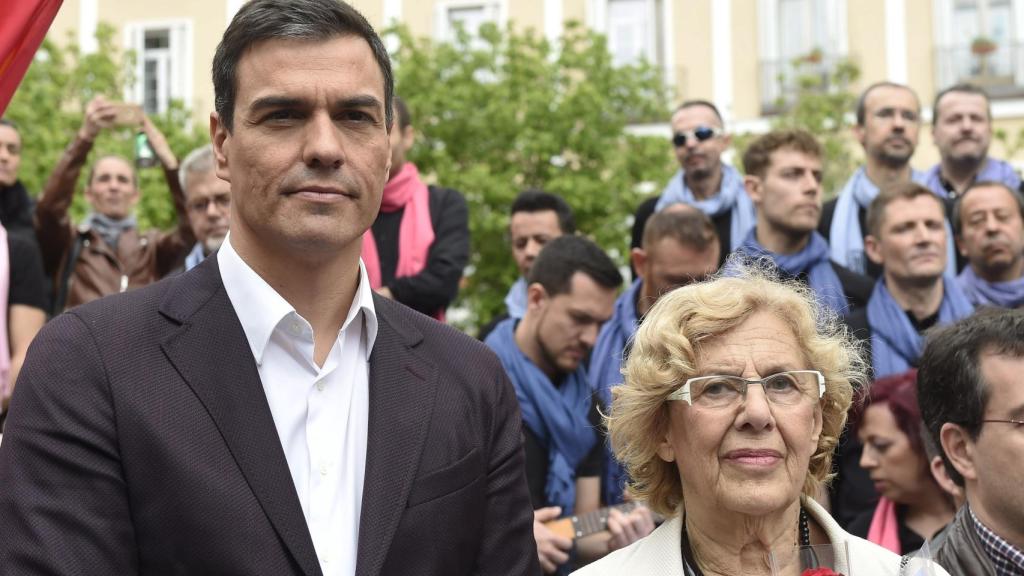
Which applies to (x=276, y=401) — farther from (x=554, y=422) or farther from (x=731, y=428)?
(x=554, y=422)

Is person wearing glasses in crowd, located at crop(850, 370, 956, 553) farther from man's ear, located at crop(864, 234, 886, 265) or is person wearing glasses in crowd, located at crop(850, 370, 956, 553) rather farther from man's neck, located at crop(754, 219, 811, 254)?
man's neck, located at crop(754, 219, 811, 254)

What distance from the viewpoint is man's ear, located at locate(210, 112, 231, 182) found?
3.14 meters

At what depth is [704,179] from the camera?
8133 millimetres

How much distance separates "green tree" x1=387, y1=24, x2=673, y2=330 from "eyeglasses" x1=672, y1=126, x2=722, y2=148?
12.6 m

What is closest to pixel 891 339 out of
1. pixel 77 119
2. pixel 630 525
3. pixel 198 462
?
pixel 630 525

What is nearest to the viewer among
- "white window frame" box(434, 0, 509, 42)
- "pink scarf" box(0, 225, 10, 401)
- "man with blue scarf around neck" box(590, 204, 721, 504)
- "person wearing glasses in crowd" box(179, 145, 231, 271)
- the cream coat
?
the cream coat

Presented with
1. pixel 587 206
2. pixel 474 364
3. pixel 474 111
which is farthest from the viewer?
pixel 474 111

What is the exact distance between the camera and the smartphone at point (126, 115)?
290 inches

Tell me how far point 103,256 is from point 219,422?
4.97m

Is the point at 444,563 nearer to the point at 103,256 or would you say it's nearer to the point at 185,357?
the point at 185,357

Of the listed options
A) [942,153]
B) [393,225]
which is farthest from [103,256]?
[942,153]

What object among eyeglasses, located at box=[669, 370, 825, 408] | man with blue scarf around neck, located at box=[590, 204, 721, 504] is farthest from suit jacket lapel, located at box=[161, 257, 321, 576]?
man with blue scarf around neck, located at box=[590, 204, 721, 504]

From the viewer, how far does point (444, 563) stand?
3.02 m

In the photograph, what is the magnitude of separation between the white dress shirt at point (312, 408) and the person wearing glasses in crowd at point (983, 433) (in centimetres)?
193
